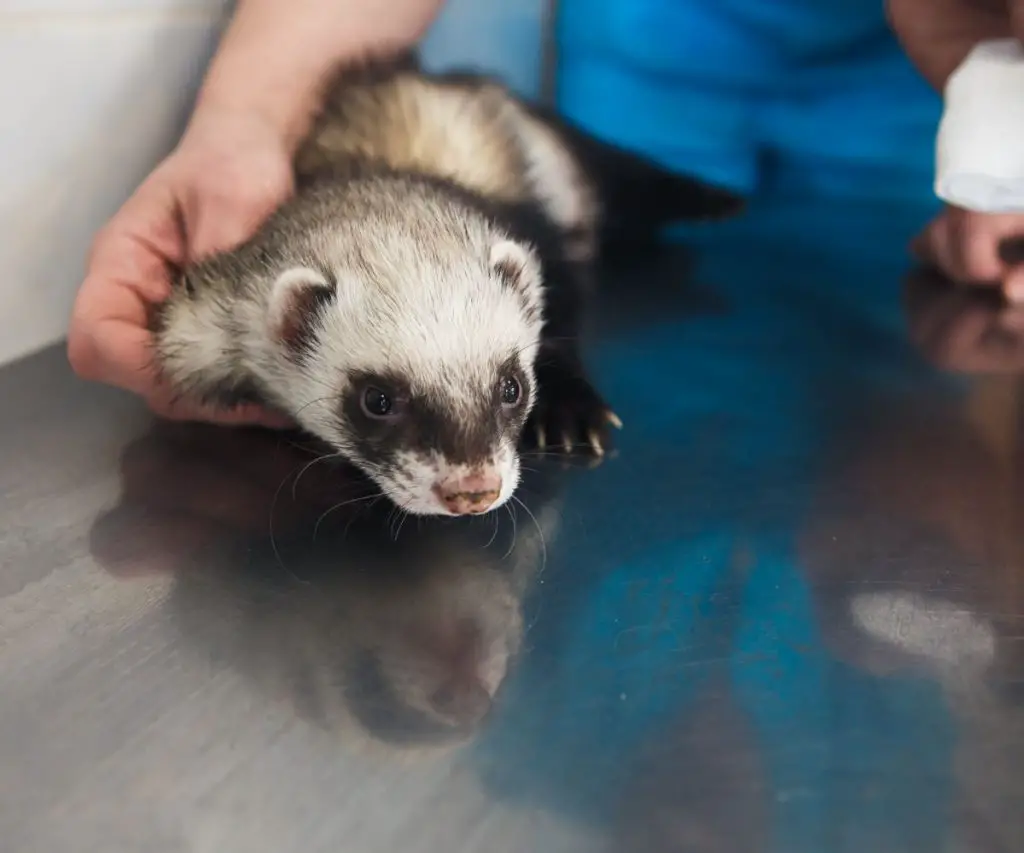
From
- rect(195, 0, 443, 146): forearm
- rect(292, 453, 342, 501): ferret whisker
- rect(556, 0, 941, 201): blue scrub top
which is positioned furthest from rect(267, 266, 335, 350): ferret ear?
rect(556, 0, 941, 201): blue scrub top

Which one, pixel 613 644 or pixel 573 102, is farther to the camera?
pixel 573 102

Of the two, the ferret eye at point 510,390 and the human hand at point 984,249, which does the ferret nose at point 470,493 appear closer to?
the ferret eye at point 510,390

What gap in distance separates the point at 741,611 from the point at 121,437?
65cm

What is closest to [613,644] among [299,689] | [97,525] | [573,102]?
[299,689]

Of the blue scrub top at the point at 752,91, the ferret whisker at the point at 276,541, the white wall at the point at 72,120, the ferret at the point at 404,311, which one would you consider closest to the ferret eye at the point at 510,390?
the ferret at the point at 404,311

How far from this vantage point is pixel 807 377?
1.03 m

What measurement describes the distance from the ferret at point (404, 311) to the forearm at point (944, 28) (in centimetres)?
54

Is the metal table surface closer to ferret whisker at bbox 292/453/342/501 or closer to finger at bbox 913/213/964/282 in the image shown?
ferret whisker at bbox 292/453/342/501

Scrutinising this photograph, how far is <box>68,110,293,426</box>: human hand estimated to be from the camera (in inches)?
38.0

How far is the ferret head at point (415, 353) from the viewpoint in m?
0.78

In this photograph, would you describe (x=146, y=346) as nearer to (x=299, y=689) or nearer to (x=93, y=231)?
(x=93, y=231)

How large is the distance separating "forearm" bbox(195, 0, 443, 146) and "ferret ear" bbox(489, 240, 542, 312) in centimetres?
39

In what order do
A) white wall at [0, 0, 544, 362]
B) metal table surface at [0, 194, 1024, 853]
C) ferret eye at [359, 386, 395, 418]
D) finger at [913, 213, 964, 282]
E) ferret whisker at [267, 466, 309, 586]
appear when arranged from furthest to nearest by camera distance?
finger at [913, 213, 964, 282]
white wall at [0, 0, 544, 362]
ferret eye at [359, 386, 395, 418]
ferret whisker at [267, 466, 309, 586]
metal table surface at [0, 194, 1024, 853]

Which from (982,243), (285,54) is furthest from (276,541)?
(982,243)
